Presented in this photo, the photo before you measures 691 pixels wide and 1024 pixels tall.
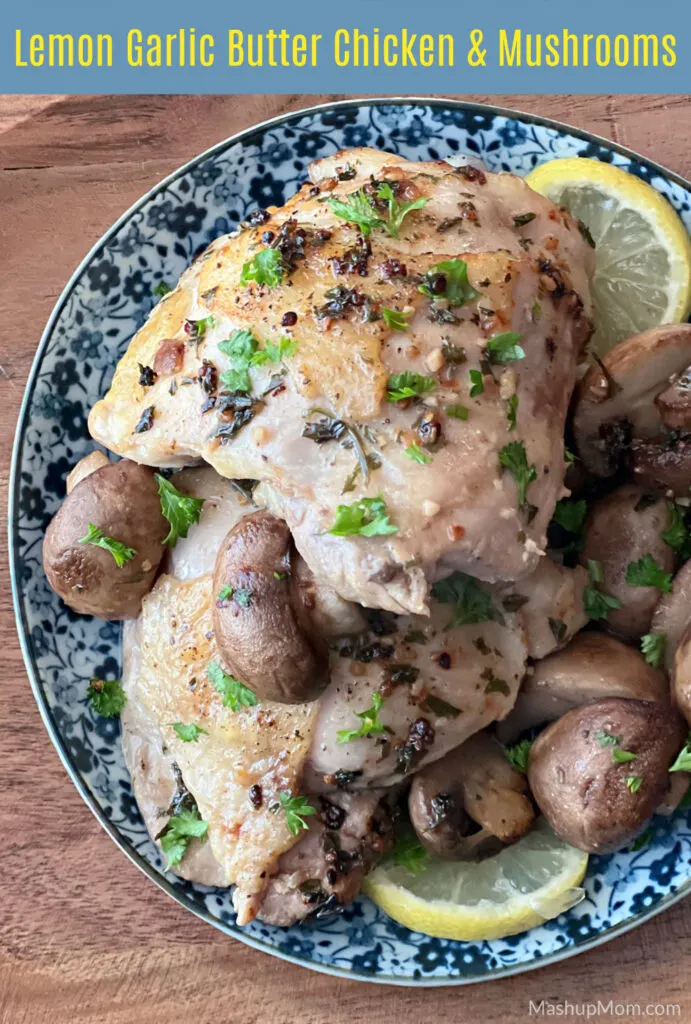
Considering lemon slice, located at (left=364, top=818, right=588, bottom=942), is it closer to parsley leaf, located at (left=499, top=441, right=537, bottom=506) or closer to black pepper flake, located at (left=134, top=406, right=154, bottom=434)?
parsley leaf, located at (left=499, top=441, right=537, bottom=506)

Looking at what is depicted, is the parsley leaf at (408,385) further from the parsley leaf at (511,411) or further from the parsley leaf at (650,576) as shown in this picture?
the parsley leaf at (650,576)

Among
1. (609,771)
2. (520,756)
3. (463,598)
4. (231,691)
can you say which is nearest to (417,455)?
(463,598)

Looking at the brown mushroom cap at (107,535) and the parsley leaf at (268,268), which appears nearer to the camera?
the parsley leaf at (268,268)

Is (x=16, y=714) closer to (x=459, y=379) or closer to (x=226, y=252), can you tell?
(x=226, y=252)

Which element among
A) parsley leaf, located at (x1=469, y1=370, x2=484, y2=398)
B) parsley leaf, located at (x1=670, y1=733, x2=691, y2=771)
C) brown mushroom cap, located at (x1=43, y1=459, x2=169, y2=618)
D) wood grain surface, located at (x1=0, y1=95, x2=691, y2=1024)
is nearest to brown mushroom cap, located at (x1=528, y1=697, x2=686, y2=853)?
parsley leaf, located at (x1=670, y1=733, x2=691, y2=771)

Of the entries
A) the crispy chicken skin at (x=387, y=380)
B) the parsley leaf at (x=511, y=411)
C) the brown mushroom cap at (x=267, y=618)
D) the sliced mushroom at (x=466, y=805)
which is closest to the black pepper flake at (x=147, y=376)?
the crispy chicken skin at (x=387, y=380)
